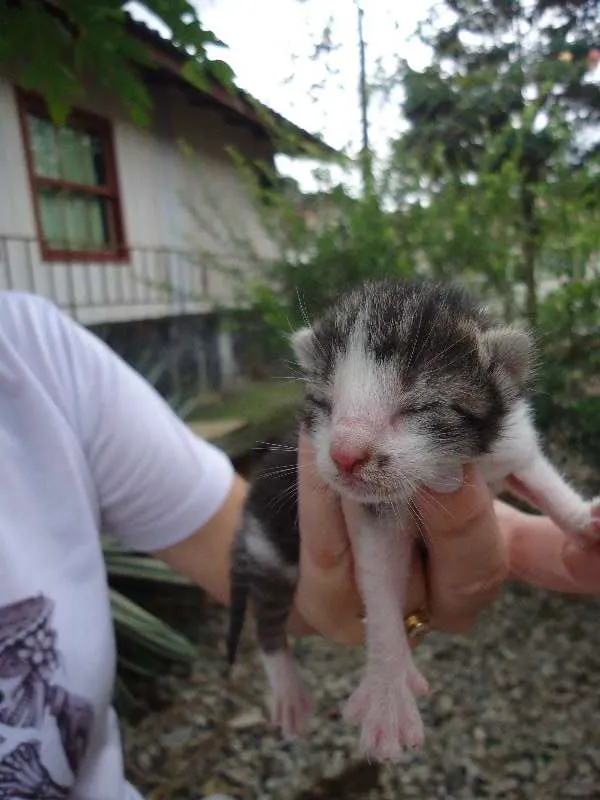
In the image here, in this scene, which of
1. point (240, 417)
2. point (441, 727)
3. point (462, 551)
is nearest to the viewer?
point (462, 551)

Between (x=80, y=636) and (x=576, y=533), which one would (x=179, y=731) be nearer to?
(x=80, y=636)

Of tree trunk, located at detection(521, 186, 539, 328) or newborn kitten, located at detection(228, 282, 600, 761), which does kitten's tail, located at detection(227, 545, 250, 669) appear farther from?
tree trunk, located at detection(521, 186, 539, 328)

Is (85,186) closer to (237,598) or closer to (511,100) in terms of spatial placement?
(511,100)

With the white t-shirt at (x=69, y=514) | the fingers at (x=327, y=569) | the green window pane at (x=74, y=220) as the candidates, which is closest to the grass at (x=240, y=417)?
the white t-shirt at (x=69, y=514)

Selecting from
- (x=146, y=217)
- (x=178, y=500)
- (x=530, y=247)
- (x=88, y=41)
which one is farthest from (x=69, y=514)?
(x=146, y=217)

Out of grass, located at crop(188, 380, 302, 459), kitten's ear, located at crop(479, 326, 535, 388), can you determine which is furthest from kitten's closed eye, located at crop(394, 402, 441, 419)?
grass, located at crop(188, 380, 302, 459)

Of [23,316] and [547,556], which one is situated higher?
[23,316]
